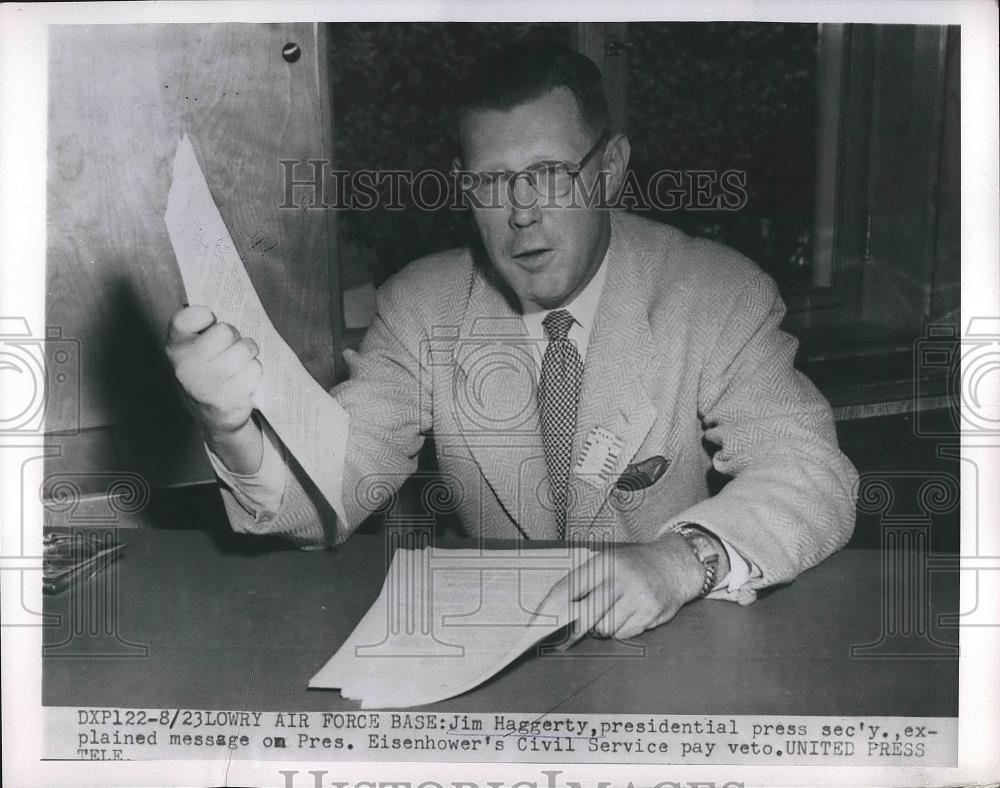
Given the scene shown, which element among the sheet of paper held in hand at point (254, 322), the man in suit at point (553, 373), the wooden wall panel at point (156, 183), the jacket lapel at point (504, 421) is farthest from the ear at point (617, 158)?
the sheet of paper held in hand at point (254, 322)

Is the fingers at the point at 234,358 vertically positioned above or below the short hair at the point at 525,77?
below

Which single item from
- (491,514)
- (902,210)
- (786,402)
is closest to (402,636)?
(491,514)

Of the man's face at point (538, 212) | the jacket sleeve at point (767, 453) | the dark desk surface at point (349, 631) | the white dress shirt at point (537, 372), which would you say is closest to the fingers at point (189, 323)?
the white dress shirt at point (537, 372)

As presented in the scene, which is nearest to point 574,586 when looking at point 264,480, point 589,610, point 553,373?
point 589,610

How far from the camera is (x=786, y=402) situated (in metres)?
1.31

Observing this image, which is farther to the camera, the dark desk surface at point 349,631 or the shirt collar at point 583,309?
the shirt collar at point 583,309

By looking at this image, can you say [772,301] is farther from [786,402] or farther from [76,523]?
[76,523]

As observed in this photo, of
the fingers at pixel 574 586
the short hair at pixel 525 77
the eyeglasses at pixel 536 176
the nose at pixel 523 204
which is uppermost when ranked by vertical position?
the short hair at pixel 525 77

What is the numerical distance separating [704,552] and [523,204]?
0.50m

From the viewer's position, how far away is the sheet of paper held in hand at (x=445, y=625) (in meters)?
1.26

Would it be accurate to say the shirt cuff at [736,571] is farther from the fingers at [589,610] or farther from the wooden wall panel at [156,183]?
the wooden wall panel at [156,183]

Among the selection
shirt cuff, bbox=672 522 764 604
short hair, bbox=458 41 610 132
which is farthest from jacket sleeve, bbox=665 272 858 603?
short hair, bbox=458 41 610 132

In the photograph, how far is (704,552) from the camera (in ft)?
4.13

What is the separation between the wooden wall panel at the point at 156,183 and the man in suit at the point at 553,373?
0.07m
